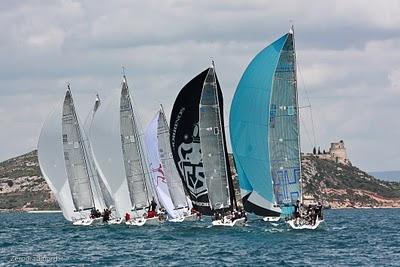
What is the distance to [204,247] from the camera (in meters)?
70.1

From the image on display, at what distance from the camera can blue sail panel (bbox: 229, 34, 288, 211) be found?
7688 centimetres

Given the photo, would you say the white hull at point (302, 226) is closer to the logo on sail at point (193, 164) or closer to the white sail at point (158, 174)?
the logo on sail at point (193, 164)

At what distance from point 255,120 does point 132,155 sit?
67.4ft

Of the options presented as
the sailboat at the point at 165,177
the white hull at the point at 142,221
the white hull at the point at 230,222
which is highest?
the sailboat at the point at 165,177

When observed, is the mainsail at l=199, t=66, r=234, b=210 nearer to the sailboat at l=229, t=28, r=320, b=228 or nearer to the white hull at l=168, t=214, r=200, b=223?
the sailboat at l=229, t=28, r=320, b=228

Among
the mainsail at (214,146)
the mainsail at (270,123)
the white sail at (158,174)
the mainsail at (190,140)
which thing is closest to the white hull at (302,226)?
the mainsail at (270,123)

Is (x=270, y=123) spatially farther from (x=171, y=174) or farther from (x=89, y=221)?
(x=89, y=221)

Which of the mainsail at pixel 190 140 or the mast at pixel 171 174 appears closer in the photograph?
the mainsail at pixel 190 140

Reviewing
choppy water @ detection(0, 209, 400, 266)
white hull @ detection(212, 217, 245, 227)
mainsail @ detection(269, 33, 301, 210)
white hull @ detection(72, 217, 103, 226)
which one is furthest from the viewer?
white hull @ detection(72, 217, 103, 226)

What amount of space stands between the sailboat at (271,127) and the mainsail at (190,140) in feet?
14.4

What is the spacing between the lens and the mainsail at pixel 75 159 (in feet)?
330

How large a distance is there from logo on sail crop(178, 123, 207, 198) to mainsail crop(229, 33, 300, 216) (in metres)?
5.12

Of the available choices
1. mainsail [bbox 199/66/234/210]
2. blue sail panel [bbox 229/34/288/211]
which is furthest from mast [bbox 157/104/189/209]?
blue sail panel [bbox 229/34/288/211]

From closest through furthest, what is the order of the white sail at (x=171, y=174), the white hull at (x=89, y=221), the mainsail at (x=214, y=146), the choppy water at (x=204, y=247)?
the choppy water at (x=204, y=247) → the mainsail at (x=214, y=146) → the white sail at (x=171, y=174) → the white hull at (x=89, y=221)
